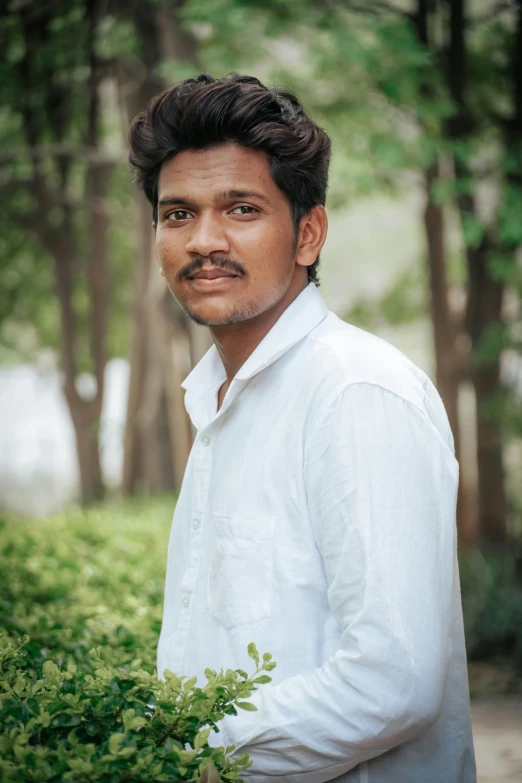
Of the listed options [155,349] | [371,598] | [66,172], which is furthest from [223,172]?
[66,172]

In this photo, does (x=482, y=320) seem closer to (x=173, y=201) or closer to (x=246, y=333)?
(x=246, y=333)

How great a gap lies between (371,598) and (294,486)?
1.05 ft

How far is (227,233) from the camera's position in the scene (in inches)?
86.2

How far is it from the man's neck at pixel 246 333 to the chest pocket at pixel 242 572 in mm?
479

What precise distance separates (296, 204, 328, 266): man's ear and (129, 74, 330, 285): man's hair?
2 cm

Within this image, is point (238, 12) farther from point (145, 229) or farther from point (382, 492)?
point (382, 492)

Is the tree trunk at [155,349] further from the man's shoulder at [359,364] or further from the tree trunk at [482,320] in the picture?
the man's shoulder at [359,364]

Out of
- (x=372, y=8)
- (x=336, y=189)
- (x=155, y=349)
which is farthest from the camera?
(x=155, y=349)

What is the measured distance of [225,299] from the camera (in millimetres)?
2229

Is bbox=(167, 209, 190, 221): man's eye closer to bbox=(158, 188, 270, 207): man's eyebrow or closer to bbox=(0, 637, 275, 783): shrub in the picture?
bbox=(158, 188, 270, 207): man's eyebrow

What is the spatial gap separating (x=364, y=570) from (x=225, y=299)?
798 millimetres

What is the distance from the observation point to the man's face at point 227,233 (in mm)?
2189

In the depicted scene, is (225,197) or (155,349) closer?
(225,197)

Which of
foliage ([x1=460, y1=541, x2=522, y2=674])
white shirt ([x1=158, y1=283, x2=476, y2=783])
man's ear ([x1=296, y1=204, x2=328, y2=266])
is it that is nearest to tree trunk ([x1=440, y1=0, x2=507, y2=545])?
foliage ([x1=460, y1=541, x2=522, y2=674])
